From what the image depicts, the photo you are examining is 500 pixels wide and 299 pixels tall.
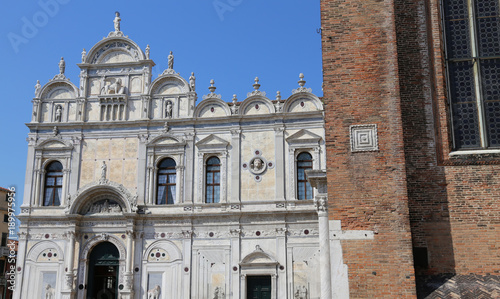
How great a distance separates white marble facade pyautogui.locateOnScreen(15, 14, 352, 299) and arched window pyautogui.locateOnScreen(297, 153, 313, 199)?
0.28 metres

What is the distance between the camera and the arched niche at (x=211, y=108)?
27703 millimetres

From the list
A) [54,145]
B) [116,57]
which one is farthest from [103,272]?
[116,57]

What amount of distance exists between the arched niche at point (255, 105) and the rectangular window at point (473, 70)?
17043 mm

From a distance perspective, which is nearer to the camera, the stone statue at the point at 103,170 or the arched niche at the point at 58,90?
the stone statue at the point at 103,170

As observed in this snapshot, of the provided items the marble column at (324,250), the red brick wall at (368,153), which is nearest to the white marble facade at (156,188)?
the marble column at (324,250)

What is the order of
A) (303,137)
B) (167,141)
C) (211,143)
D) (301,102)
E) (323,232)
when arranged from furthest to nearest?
(167,141), (211,143), (301,102), (303,137), (323,232)

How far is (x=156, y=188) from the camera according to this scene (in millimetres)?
27188

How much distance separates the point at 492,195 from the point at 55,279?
2246 centimetres

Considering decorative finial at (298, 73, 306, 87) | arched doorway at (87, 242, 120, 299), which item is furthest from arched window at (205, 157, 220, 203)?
decorative finial at (298, 73, 306, 87)

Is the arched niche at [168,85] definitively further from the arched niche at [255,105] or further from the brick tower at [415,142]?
the brick tower at [415,142]

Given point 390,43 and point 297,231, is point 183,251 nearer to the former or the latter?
point 297,231

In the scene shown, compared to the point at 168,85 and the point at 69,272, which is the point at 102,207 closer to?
the point at 69,272

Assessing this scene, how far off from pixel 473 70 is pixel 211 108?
1865cm

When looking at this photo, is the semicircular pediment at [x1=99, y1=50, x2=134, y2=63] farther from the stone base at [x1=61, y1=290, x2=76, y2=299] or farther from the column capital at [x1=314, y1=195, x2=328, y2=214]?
the column capital at [x1=314, y1=195, x2=328, y2=214]
